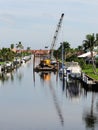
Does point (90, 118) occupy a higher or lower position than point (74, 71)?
lower

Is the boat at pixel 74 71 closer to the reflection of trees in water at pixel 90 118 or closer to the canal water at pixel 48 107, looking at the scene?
the canal water at pixel 48 107

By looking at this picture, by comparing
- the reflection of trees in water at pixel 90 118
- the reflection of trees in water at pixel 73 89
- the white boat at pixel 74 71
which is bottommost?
the reflection of trees in water at pixel 90 118

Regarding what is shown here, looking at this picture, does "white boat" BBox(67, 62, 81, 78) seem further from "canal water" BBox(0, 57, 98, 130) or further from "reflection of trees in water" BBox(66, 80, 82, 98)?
"canal water" BBox(0, 57, 98, 130)

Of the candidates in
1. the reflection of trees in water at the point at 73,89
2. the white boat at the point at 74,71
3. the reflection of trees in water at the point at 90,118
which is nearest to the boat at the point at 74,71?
the white boat at the point at 74,71

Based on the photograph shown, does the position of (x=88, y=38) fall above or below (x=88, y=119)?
above

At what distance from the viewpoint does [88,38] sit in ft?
263

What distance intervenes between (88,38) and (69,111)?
32881 millimetres

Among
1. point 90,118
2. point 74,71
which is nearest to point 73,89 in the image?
point 74,71

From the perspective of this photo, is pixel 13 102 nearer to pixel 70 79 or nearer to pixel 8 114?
pixel 8 114

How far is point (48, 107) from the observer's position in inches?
2037

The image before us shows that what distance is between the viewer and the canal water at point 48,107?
4178 centimetres

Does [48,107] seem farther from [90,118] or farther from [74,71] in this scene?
[74,71]

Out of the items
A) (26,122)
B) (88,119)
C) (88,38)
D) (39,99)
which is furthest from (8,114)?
(88,38)

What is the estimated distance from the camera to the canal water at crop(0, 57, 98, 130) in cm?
4178
